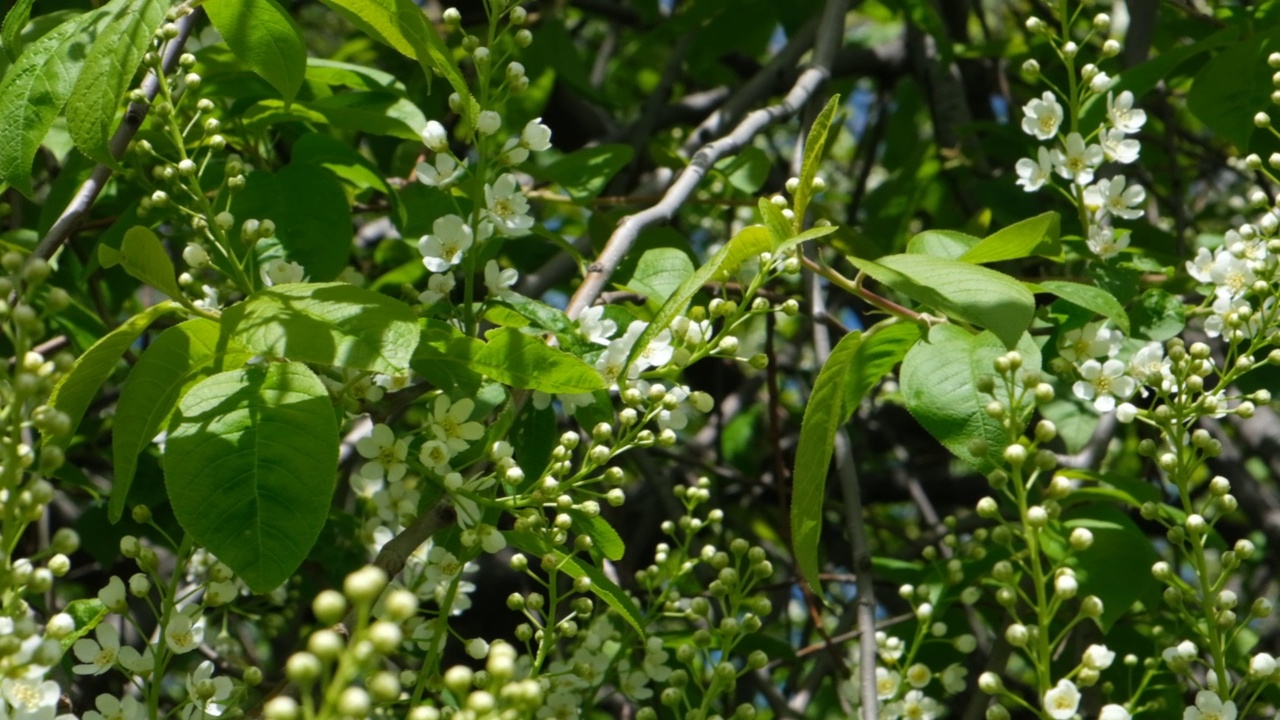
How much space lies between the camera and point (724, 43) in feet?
13.0

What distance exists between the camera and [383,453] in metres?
2.03

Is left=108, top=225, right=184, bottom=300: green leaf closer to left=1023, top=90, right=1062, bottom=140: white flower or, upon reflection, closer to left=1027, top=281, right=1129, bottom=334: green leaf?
left=1027, top=281, right=1129, bottom=334: green leaf

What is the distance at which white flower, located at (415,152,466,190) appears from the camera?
2.21 meters

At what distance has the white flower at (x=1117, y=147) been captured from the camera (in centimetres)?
257

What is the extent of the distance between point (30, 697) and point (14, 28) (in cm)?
111

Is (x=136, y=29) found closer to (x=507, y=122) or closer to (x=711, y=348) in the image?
(x=711, y=348)

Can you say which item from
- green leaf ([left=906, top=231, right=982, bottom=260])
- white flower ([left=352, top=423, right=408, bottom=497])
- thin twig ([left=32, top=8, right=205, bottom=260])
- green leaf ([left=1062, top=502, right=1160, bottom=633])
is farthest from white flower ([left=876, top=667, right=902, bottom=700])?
thin twig ([left=32, top=8, right=205, bottom=260])

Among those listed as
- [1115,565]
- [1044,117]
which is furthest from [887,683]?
[1044,117]

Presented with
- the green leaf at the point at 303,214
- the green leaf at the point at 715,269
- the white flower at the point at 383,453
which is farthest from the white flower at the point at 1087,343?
the green leaf at the point at 303,214

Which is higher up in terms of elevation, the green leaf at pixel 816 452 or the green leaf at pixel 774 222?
the green leaf at pixel 774 222

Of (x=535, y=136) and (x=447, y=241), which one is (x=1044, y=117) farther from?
(x=447, y=241)

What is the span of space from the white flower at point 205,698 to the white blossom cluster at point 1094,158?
5.50ft

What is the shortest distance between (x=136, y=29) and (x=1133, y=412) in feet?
5.12

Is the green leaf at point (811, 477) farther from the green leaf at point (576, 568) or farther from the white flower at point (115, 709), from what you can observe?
the white flower at point (115, 709)
